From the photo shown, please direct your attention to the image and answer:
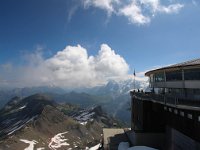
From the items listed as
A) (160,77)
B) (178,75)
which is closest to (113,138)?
(160,77)

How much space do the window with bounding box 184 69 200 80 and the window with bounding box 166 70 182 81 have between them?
1670 millimetres

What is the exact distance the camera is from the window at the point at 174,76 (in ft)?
127

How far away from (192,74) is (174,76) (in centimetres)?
546

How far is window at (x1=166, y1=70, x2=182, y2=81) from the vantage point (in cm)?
3878

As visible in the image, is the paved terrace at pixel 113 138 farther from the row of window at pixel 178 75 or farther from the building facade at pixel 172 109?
the row of window at pixel 178 75

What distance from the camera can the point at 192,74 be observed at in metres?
35.4

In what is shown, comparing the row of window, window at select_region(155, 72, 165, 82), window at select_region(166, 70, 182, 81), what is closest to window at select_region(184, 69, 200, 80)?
the row of window

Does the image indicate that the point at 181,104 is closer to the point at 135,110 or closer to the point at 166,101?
the point at 166,101

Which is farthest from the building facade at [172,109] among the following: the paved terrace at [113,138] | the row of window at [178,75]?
the paved terrace at [113,138]

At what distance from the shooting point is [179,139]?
112ft

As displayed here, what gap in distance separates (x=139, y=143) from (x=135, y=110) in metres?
8.79

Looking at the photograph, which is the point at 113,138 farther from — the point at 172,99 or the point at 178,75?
the point at 172,99

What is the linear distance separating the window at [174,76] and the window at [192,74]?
167 cm

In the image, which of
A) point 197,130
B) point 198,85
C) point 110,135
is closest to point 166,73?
point 198,85
